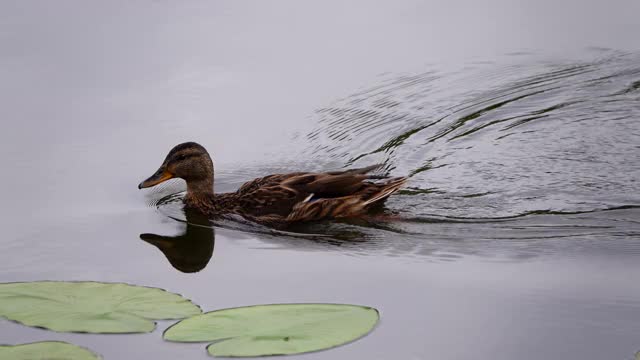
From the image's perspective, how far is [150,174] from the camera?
10.0 meters

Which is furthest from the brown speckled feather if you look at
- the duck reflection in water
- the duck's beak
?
the duck's beak

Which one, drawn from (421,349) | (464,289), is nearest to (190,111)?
(464,289)

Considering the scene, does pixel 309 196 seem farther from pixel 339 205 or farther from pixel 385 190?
pixel 385 190

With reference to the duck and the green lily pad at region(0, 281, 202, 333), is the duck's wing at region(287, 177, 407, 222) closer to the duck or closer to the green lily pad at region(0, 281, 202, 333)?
the duck

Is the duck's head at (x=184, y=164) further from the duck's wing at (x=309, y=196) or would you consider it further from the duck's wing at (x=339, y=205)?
the duck's wing at (x=339, y=205)

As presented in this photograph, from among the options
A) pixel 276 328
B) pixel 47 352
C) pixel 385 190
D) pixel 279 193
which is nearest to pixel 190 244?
pixel 279 193

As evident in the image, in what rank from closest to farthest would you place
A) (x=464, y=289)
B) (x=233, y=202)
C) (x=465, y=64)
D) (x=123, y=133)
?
(x=464, y=289) < (x=233, y=202) < (x=123, y=133) < (x=465, y=64)

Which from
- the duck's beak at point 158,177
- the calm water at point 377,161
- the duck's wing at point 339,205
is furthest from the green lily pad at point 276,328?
the duck's beak at point 158,177

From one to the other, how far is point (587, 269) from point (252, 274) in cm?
224

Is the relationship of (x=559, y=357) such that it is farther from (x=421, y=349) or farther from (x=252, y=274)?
(x=252, y=274)

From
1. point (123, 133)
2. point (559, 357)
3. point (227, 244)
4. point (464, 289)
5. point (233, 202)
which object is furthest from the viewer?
point (123, 133)

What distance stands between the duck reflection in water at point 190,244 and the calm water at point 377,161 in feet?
0.09

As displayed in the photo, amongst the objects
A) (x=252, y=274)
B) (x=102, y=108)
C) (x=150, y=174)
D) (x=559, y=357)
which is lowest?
(x=559, y=357)

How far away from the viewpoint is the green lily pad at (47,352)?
5.91 metres
